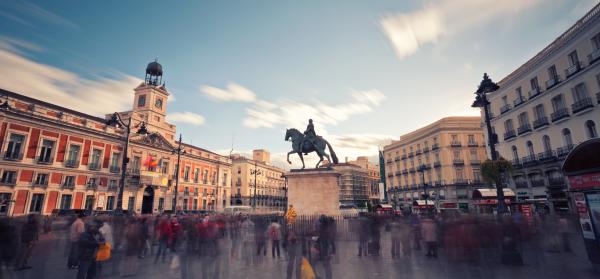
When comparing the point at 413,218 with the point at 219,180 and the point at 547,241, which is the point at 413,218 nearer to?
the point at 547,241

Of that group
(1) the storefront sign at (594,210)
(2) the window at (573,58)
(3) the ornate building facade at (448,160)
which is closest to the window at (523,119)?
(2) the window at (573,58)

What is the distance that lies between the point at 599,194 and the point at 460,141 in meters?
41.2

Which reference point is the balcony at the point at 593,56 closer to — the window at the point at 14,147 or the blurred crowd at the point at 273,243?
the blurred crowd at the point at 273,243

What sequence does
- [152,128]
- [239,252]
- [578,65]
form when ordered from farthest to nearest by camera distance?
1. [152,128]
2. [578,65]
3. [239,252]

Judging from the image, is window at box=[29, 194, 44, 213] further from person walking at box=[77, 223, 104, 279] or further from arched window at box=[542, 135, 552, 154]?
arched window at box=[542, 135, 552, 154]

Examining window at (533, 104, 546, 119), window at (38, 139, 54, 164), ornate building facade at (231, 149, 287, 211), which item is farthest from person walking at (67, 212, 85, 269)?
ornate building facade at (231, 149, 287, 211)

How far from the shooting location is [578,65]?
22438mm

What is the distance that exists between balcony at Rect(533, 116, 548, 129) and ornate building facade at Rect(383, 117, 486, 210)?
1500cm

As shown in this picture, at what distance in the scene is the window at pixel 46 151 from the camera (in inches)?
1240

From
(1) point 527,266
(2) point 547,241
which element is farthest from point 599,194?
(2) point 547,241

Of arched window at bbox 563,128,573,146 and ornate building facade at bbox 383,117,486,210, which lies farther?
ornate building facade at bbox 383,117,486,210

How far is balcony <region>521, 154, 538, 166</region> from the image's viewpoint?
26.7 m

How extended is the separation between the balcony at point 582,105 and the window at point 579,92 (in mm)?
578

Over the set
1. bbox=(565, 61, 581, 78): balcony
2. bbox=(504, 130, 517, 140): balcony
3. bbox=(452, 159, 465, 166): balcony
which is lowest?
bbox=(452, 159, 465, 166): balcony
